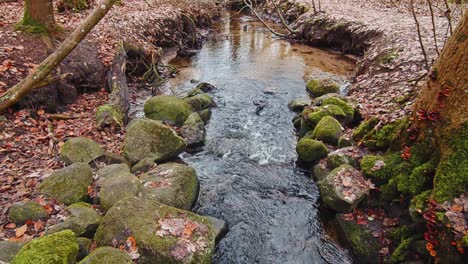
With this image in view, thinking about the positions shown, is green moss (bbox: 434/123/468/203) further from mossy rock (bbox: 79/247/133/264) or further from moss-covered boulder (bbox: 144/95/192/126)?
moss-covered boulder (bbox: 144/95/192/126)

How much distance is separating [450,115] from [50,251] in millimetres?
5632

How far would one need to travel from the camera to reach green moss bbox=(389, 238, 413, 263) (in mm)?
4570

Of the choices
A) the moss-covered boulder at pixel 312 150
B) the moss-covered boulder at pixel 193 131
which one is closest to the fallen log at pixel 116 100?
the moss-covered boulder at pixel 193 131

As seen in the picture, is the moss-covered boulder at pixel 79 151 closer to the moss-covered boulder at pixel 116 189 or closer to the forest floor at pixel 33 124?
the forest floor at pixel 33 124

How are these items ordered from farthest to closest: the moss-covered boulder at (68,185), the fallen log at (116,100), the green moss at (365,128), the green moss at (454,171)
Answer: the fallen log at (116,100) < the green moss at (365,128) < the moss-covered boulder at (68,185) < the green moss at (454,171)

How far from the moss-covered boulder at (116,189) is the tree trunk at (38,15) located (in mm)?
6021

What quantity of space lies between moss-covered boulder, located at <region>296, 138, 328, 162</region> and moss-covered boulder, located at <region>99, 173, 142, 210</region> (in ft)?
13.0

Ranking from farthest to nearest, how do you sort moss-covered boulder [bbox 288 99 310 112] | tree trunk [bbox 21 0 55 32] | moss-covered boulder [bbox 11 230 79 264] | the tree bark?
moss-covered boulder [bbox 288 99 310 112] < tree trunk [bbox 21 0 55 32] < the tree bark < moss-covered boulder [bbox 11 230 79 264]

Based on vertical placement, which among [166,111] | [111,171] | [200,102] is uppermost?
[111,171]

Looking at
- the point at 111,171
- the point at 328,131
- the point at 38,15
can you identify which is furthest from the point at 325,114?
the point at 38,15

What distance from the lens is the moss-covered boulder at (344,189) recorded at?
17.9 feet

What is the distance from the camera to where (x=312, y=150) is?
24.1 feet

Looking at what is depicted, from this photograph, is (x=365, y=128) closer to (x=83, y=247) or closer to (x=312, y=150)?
(x=312, y=150)

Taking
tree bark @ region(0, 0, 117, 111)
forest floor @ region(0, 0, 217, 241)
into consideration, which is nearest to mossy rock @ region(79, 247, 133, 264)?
forest floor @ region(0, 0, 217, 241)
